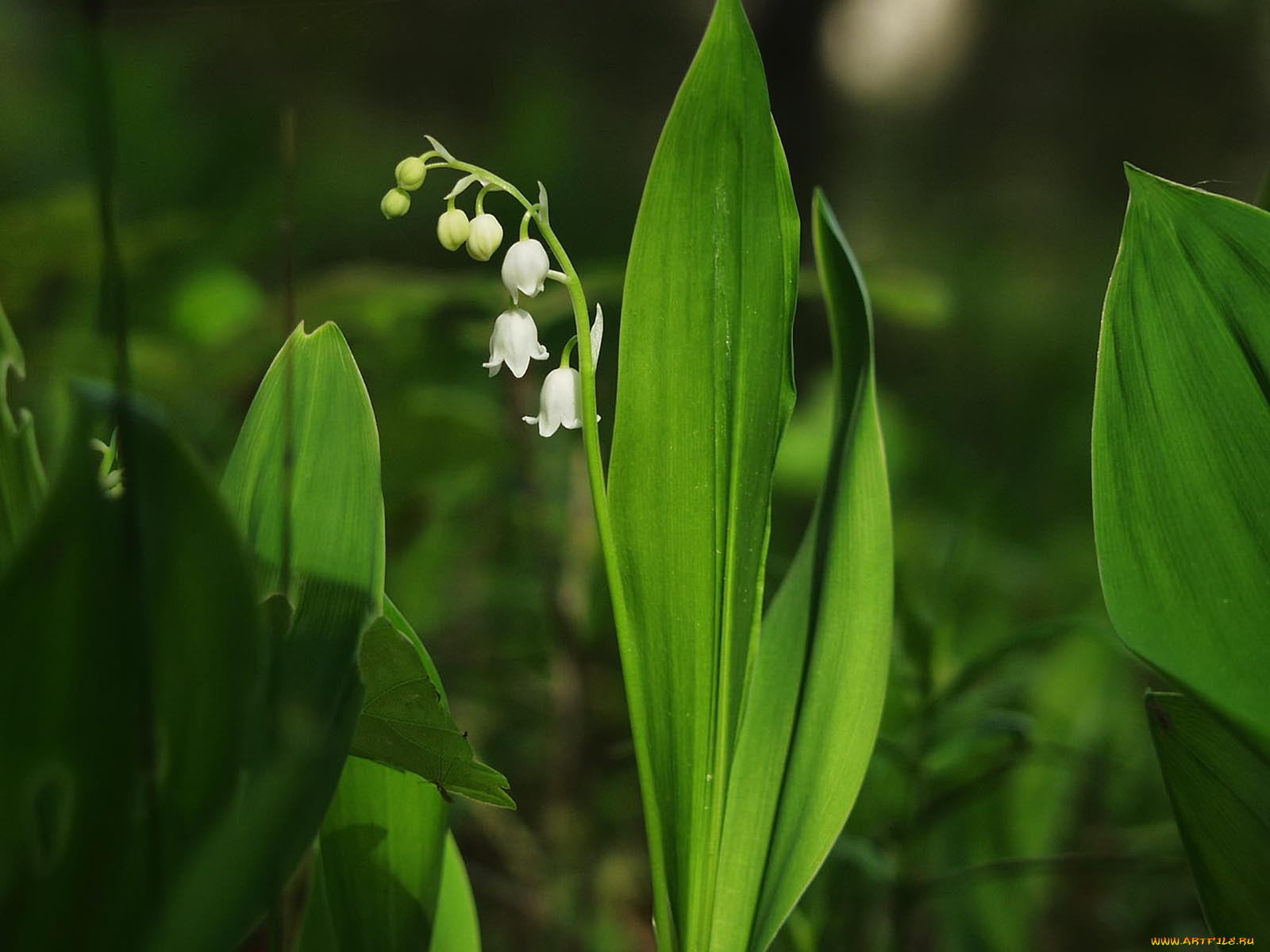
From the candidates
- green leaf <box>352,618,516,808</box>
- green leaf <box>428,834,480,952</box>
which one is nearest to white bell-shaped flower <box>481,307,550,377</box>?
green leaf <box>352,618,516,808</box>

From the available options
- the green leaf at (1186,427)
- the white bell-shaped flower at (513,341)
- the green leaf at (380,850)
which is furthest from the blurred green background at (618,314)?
the green leaf at (380,850)

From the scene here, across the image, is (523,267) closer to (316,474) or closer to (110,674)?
(316,474)

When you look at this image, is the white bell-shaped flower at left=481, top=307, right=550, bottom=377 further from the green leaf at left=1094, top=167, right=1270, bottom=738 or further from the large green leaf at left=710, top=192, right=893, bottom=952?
the green leaf at left=1094, top=167, right=1270, bottom=738

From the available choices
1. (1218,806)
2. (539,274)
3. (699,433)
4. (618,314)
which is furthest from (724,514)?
(618,314)

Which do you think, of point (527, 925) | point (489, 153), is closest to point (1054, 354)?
point (489, 153)

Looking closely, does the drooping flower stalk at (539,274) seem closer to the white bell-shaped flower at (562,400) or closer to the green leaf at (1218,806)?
the white bell-shaped flower at (562,400)

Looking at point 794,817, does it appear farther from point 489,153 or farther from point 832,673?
point 489,153

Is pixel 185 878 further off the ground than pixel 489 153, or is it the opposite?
pixel 489 153
